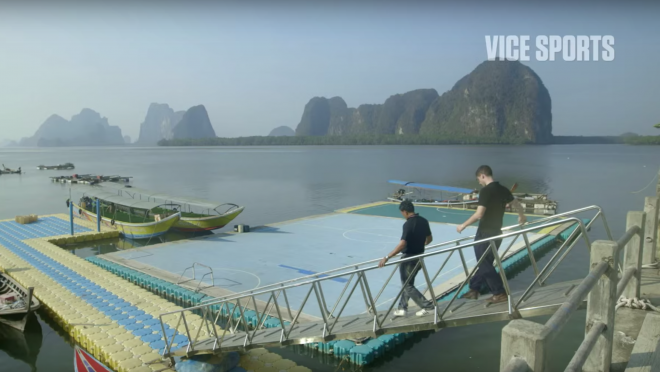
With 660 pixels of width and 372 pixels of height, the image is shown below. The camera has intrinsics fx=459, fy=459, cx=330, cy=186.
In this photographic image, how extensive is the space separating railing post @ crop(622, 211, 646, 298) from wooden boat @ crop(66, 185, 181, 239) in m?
27.6

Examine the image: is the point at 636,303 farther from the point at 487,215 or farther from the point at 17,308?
Result: the point at 17,308

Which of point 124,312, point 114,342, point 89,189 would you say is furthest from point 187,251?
point 89,189

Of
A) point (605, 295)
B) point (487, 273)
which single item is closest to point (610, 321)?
point (605, 295)

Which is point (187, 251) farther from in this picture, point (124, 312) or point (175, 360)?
point (175, 360)

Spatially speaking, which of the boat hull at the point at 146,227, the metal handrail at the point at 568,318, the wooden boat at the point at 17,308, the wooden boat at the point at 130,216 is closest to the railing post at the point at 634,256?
the metal handrail at the point at 568,318

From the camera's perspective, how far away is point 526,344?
95.7 inches

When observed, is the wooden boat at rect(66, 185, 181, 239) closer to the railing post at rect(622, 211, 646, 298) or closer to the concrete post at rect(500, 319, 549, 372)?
the railing post at rect(622, 211, 646, 298)

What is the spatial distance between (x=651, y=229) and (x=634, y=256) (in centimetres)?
181

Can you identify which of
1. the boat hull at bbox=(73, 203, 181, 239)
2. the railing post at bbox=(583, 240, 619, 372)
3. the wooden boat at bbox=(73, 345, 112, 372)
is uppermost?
the railing post at bbox=(583, 240, 619, 372)

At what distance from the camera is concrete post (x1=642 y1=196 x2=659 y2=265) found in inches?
245

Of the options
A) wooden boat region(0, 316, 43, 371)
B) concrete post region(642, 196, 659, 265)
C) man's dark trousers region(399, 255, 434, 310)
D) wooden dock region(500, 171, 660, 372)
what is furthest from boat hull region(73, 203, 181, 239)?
wooden dock region(500, 171, 660, 372)

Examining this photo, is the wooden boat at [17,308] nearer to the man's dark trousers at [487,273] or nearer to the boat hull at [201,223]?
the man's dark trousers at [487,273]

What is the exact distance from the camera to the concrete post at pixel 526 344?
2.39 m

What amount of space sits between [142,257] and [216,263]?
418 centimetres
